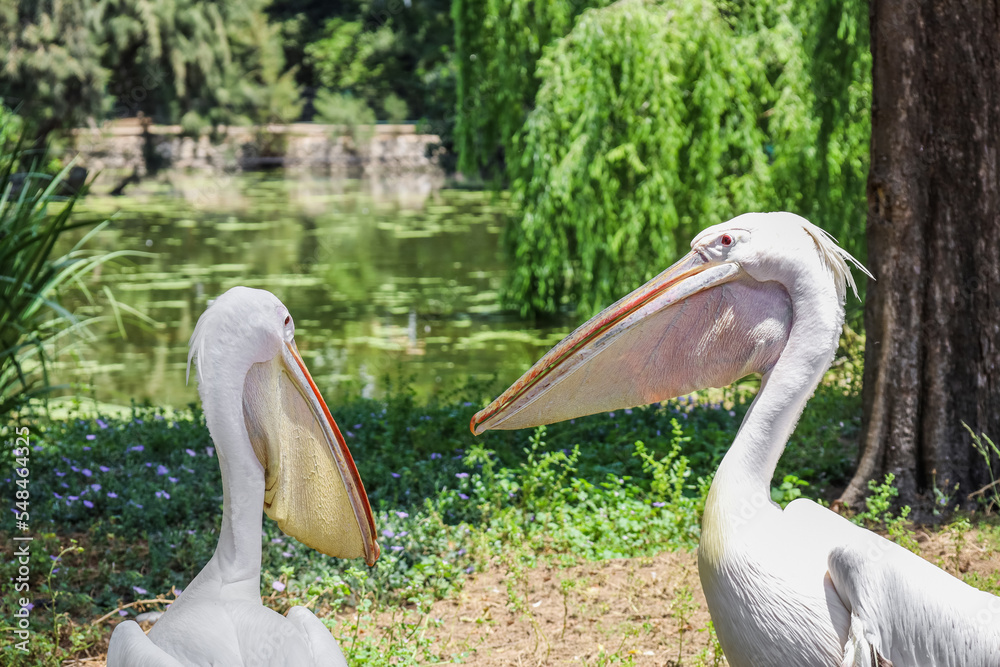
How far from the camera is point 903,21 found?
3730 millimetres

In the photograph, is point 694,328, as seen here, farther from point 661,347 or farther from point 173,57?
point 173,57

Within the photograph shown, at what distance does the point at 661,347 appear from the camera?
2150 mm

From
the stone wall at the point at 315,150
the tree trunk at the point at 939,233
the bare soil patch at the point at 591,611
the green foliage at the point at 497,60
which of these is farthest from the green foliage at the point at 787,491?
the stone wall at the point at 315,150

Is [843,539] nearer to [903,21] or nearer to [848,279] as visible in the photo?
[848,279]

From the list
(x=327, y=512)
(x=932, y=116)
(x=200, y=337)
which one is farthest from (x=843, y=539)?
(x=932, y=116)

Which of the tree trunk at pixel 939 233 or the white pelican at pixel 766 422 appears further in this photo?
the tree trunk at pixel 939 233

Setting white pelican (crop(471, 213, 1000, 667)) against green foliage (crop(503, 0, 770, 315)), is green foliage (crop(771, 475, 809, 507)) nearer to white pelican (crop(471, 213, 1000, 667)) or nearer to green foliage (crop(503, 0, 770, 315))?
white pelican (crop(471, 213, 1000, 667))

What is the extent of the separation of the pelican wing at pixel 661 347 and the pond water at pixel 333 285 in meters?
3.56

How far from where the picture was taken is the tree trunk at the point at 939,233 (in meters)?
3.69

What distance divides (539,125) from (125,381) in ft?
14.3

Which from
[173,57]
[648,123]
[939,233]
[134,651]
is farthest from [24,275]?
[173,57]

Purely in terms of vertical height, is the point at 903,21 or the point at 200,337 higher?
the point at 903,21

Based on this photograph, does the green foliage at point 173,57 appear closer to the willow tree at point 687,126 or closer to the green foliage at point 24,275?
the willow tree at point 687,126

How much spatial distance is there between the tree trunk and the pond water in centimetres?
297
